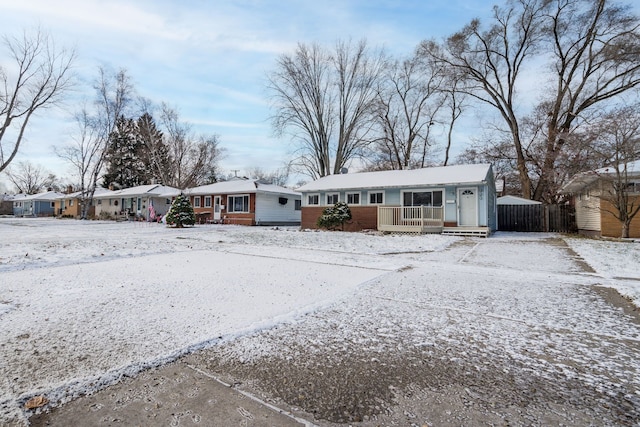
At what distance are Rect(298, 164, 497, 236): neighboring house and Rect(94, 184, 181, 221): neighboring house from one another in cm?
1567

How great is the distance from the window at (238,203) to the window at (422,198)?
11728 mm

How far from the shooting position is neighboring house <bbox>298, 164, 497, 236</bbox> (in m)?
15.1

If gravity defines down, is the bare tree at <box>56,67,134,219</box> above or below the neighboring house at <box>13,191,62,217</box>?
above

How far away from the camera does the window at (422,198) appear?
1606 centimetres

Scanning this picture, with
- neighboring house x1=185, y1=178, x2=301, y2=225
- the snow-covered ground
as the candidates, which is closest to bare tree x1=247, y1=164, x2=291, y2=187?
neighboring house x1=185, y1=178, x2=301, y2=225

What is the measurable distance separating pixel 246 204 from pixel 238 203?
0.91 m

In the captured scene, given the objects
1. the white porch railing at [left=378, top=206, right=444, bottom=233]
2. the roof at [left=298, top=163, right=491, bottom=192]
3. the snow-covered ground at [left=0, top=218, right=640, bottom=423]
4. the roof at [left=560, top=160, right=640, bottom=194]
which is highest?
the roof at [left=298, top=163, right=491, bottom=192]

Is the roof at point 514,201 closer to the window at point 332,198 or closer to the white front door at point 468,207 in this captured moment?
the white front door at point 468,207

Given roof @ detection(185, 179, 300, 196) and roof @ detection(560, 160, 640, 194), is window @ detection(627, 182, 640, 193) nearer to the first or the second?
roof @ detection(560, 160, 640, 194)

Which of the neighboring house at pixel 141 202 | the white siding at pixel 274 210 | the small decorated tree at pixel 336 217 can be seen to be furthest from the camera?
the neighboring house at pixel 141 202

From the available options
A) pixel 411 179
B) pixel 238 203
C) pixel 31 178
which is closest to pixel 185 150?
pixel 238 203

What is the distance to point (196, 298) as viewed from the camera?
3.92 meters

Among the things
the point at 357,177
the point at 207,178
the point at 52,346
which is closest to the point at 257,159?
the point at 207,178

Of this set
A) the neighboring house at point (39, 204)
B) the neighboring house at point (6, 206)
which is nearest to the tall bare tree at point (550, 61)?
the neighboring house at point (39, 204)
